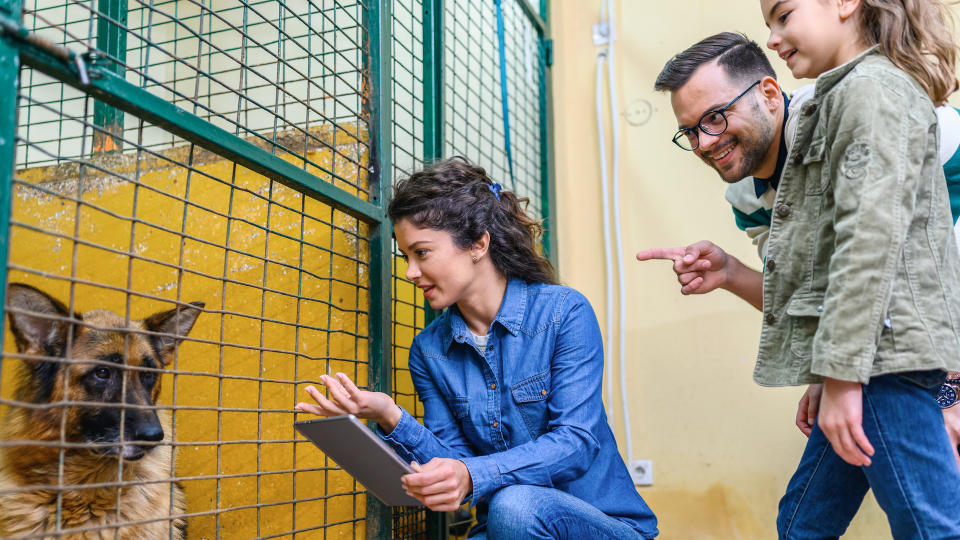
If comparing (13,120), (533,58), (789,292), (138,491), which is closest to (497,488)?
(789,292)

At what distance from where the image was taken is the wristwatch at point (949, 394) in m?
1.57

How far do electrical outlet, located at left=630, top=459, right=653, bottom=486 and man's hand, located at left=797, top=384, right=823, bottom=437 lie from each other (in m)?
1.34

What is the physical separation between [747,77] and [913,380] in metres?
0.84

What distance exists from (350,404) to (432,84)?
1.35 m

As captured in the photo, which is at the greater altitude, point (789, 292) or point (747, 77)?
point (747, 77)

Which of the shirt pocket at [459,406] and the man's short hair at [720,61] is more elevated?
the man's short hair at [720,61]

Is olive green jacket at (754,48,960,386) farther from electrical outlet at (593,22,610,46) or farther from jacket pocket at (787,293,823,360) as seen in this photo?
electrical outlet at (593,22,610,46)

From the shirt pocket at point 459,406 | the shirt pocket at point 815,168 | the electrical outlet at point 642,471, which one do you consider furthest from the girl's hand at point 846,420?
the electrical outlet at point 642,471

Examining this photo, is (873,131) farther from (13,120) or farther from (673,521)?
(673,521)

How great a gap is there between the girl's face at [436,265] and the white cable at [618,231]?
138 cm

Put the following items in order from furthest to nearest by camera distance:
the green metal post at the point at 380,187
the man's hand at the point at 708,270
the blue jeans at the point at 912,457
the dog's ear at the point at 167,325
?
the green metal post at the point at 380,187, the dog's ear at the point at 167,325, the man's hand at the point at 708,270, the blue jeans at the point at 912,457

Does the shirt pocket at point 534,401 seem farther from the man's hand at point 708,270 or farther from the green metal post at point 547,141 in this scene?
the green metal post at point 547,141

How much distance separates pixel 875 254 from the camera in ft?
3.96

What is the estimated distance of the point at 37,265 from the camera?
270 centimetres
